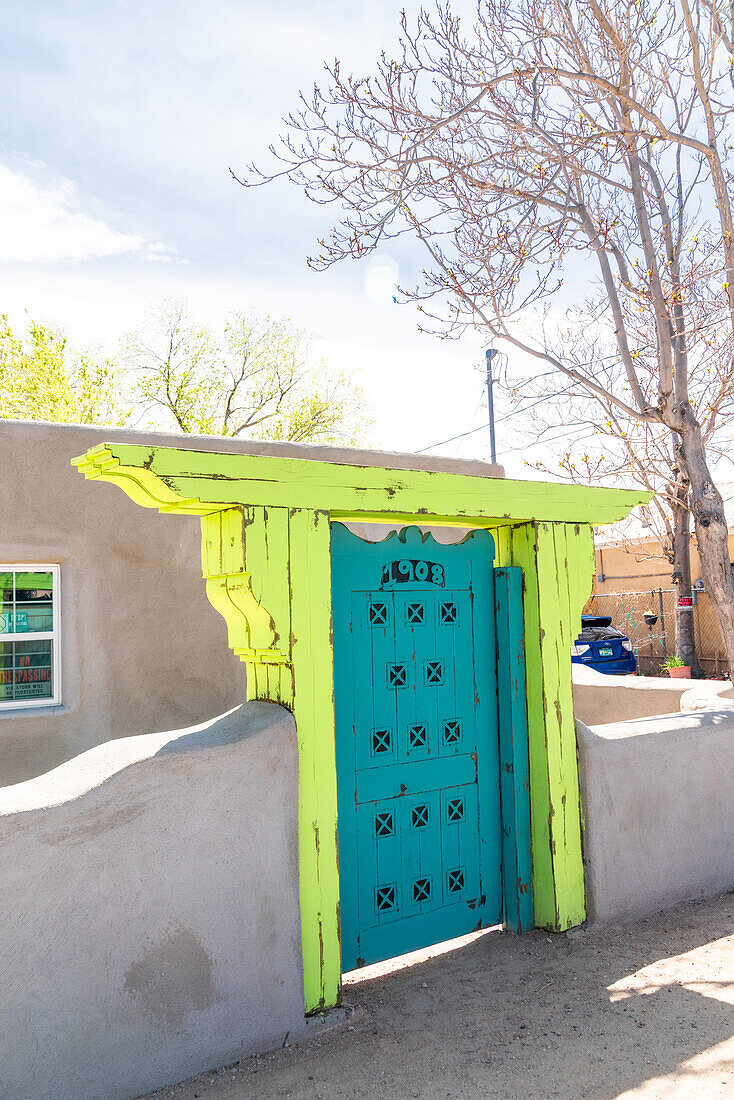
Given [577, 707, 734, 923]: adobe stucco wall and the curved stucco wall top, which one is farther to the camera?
the curved stucco wall top

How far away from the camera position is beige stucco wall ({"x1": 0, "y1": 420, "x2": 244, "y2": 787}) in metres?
6.86

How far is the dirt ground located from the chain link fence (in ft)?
41.1

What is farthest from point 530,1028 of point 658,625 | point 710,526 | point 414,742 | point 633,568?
point 633,568

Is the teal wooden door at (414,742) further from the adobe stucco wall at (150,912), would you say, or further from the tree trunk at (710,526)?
the tree trunk at (710,526)

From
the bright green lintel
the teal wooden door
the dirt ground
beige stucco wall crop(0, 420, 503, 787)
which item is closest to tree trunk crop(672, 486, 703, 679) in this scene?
beige stucco wall crop(0, 420, 503, 787)

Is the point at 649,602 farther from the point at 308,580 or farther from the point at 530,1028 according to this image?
the point at 308,580

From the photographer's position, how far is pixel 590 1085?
2.90 m

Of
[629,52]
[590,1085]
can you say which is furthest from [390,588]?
[629,52]

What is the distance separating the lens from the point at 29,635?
708cm

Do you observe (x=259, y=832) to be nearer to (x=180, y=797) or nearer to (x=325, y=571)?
(x=180, y=797)

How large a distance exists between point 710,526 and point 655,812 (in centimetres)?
264

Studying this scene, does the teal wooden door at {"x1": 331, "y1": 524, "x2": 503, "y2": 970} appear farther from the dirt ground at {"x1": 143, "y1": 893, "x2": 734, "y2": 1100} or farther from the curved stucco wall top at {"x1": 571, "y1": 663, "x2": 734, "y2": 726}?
the curved stucco wall top at {"x1": 571, "y1": 663, "x2": 734, "y2": 726}

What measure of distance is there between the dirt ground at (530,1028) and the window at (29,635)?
426 centimetres

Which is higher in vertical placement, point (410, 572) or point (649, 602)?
point (410, 572)
